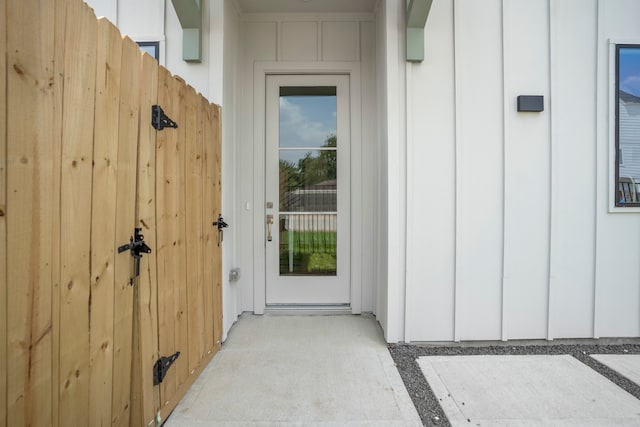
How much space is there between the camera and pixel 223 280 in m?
2.61

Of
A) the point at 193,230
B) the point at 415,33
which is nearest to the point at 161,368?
the point at 193,230

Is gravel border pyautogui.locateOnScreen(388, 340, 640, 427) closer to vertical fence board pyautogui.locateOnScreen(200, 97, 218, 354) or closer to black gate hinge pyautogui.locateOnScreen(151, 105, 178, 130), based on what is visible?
vertical fence board pyautogui.locateOnScreen(200, 97, 218, 354)

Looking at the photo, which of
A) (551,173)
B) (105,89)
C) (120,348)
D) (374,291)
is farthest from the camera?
(374,291)

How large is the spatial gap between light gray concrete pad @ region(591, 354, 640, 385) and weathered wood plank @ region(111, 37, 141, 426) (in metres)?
3.04

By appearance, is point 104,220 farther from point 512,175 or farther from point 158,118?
point 512,175

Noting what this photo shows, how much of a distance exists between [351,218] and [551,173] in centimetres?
171

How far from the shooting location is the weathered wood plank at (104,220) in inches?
47.9

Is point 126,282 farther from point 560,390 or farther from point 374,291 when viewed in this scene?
point 560,390

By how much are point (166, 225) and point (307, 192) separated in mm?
1677

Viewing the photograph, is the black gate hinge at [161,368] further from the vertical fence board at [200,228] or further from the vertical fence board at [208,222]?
the vertical fence board at [208,222]

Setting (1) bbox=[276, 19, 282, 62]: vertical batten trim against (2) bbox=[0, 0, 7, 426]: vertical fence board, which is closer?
(2) bbox=[0, 0, 7, 426]: vertical fence board

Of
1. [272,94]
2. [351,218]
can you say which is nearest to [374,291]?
[351,218]

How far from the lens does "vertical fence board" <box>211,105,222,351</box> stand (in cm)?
240

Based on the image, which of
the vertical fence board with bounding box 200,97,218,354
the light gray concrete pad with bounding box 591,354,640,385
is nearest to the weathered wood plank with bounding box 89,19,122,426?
the vertical fence board with bounding box 200,97,218,354
